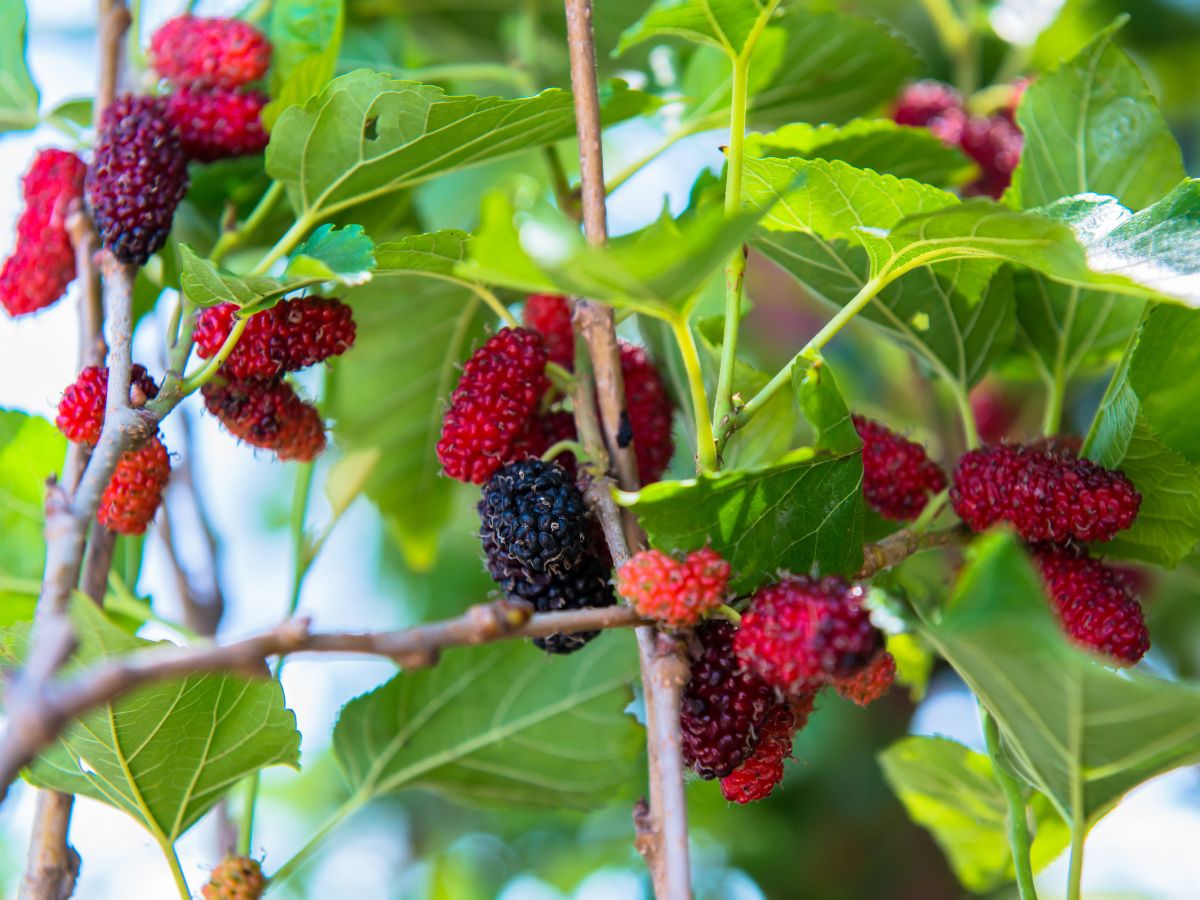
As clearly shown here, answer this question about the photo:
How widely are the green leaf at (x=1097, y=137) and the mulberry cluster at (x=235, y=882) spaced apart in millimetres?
733

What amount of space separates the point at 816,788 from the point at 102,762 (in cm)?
129

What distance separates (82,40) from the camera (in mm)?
1897

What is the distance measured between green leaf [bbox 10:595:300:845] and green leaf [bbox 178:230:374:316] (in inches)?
9.1

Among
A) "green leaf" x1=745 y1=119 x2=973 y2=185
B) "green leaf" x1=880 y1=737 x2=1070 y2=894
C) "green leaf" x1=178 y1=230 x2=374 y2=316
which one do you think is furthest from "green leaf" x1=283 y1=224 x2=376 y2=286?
"green leaf" x1=880 y1=737 x2=1070 y2=894

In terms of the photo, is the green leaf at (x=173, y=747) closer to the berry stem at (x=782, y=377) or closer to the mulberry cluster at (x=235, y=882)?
the mulberry cluster at (x=235, y=882)

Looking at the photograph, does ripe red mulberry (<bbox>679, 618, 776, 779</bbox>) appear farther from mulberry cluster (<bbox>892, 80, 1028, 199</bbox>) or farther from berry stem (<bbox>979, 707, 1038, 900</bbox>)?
mulberry cluster (<bbox>892, 80, 1028, 199</bbox>)

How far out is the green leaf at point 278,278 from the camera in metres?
0.67

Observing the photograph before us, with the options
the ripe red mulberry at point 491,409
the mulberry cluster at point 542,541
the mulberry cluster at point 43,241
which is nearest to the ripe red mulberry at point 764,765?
the mulberry cluster at point 542,541

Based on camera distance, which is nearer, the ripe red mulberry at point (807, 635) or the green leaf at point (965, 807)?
the ripe red mulberry at point (807, 635)

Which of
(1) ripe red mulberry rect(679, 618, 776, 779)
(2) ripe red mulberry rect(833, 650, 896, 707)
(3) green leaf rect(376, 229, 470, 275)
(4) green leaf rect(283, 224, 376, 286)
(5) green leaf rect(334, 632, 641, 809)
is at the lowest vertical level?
(5) green leaf rect(334, 632, 641, 809)

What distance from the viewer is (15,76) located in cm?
102

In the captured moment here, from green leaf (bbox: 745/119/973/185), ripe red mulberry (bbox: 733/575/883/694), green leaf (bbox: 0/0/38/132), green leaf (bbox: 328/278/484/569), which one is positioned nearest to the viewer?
ripe red mulberry (bbox: 733/575/883/694)

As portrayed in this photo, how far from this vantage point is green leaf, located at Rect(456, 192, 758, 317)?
1.64ft

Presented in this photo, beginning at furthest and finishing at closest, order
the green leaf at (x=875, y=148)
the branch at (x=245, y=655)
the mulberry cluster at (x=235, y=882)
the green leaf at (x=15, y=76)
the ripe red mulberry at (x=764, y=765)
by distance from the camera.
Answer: the green leaf at (x=15, y=76) → the green leaf at (x=875, y=148) → the mulberry cluster at (x=235, y=882) → the ripe red mulberry at (x=764, y=765) → the branch at (x=245, y=655)
